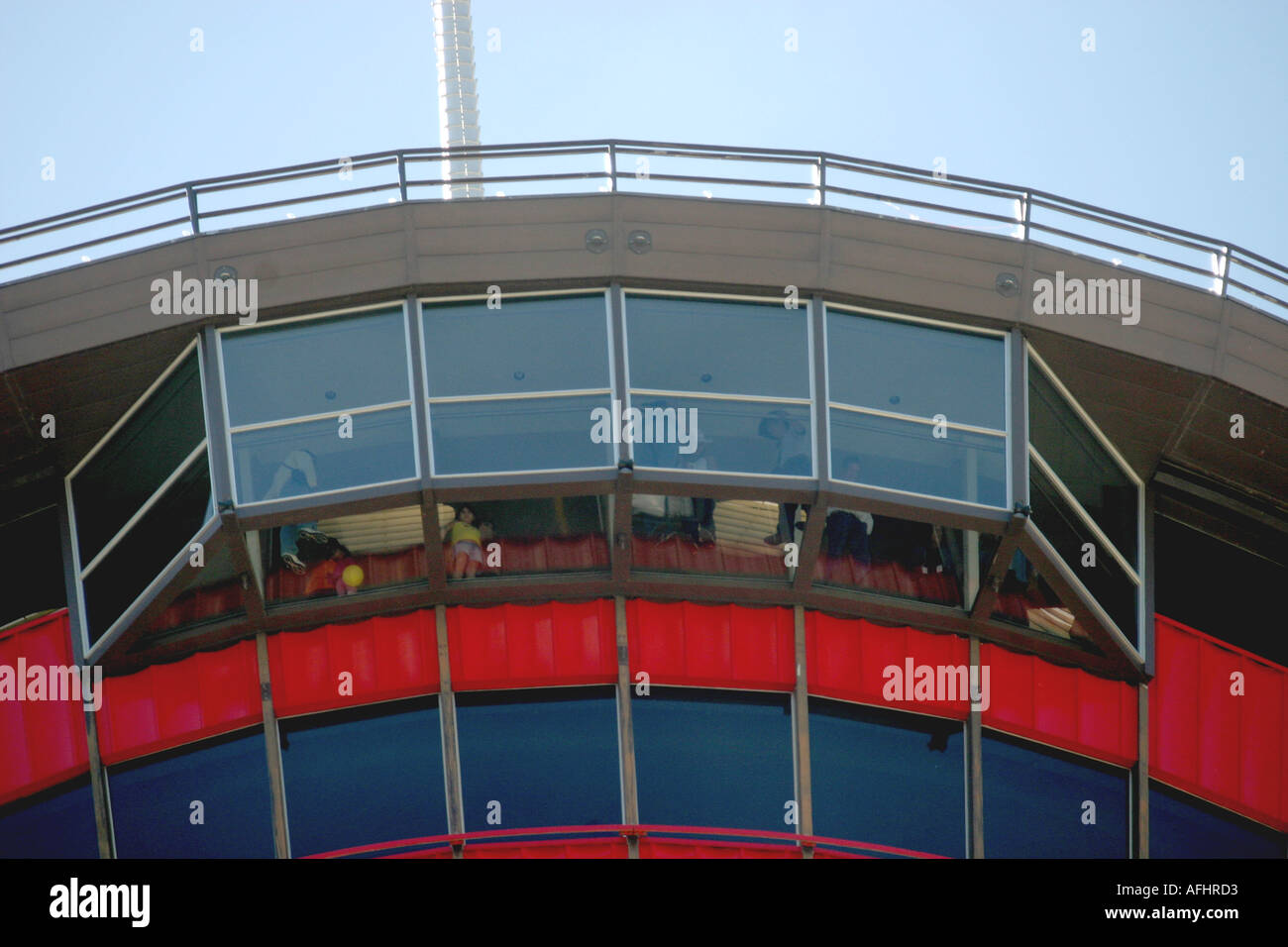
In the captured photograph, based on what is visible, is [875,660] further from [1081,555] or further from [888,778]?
[1081,555]

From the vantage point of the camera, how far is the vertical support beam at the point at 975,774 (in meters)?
20.3

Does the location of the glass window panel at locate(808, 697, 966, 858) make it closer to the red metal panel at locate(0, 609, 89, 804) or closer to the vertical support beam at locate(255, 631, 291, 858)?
the vertical support beam at locate(255, 631, 291, 858)

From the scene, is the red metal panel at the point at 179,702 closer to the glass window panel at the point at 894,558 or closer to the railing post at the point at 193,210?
the railing post at the point at 193,210

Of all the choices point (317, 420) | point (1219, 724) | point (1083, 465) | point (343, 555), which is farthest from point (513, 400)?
point (1219, 724)

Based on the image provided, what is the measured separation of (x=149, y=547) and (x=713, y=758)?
7.52m

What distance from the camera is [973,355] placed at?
766 inches

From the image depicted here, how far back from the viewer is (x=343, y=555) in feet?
65.1

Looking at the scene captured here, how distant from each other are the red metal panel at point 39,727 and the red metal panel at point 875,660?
370 inches

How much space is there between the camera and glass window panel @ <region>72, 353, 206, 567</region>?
19375 mm

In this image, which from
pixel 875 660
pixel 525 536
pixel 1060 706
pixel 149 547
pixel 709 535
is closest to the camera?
pixel 149 547

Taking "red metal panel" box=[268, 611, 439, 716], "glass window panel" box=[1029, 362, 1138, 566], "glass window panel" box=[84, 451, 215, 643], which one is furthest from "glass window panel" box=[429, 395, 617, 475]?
"glass window panel" box=[1029, 362, 1138, 566]

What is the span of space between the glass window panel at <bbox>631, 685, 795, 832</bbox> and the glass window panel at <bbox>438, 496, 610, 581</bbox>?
6.48 ft
